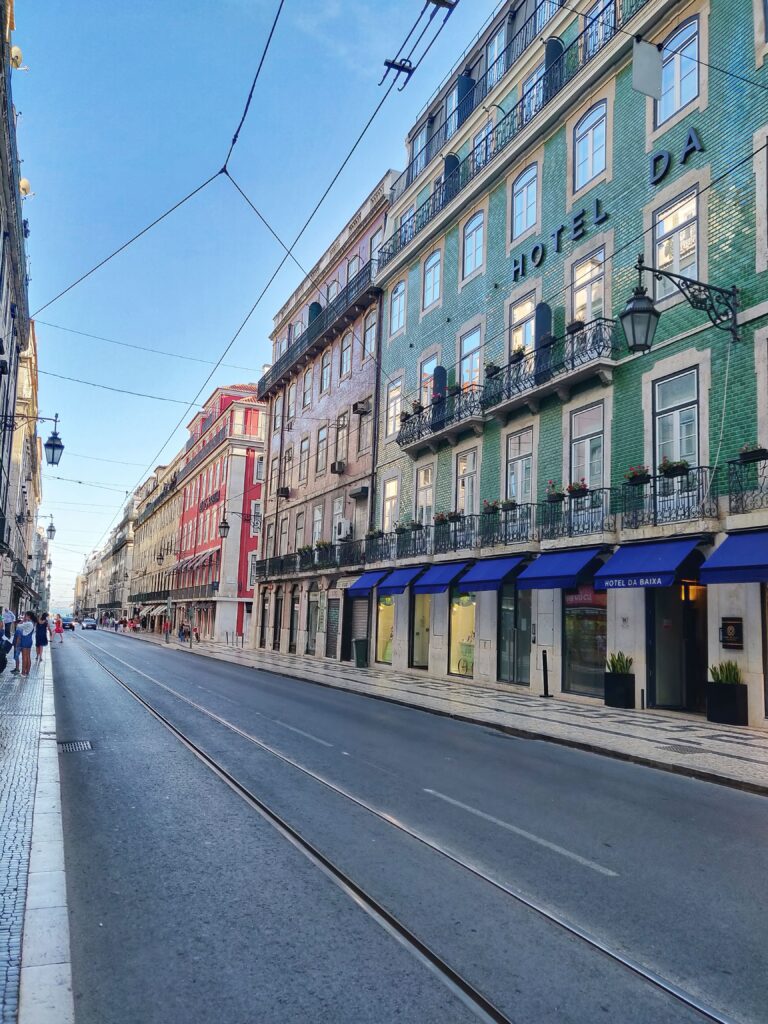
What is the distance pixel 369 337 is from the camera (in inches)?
1298

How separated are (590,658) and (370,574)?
A: 12.3 m

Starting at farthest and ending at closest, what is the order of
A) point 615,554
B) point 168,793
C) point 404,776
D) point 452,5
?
1. point 615,554
2. point 452,5
3. point 404,776
4. point 168,793


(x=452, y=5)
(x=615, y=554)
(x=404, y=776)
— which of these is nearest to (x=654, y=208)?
(x=615, y=554)

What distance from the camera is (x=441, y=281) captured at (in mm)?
27094

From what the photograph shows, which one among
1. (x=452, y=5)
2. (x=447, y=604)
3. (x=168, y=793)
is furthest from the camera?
(x=447, y=604)

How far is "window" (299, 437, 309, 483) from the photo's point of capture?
129 ft

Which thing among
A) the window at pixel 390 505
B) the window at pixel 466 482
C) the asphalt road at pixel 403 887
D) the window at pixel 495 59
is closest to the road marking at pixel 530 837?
the asphalt road at pixel 403 887

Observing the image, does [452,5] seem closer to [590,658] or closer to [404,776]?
[404,776]

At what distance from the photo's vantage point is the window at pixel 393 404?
29500mm

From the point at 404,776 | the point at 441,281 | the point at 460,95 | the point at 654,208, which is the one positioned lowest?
the point at 404,776

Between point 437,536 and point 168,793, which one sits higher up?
point 437,536

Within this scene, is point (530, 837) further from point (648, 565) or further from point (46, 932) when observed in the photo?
point (648, 565)

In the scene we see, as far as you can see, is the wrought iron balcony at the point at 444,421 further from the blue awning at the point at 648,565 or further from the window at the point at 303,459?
the window at the point at 303,459

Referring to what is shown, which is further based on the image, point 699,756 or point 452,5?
point 699,756
